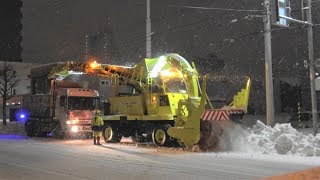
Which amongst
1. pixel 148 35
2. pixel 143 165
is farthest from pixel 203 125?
pixel 148 35

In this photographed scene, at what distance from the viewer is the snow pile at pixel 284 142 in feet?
55.3

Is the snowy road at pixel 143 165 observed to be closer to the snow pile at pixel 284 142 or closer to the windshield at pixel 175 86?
the snow pile at pixel 284 142

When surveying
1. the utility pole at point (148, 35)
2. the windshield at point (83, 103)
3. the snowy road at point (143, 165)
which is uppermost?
the utility pole at point (148, 35)

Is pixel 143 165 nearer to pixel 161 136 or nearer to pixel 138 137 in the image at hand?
pixel 161 136

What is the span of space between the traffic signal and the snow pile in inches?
164

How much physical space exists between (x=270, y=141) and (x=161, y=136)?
4.93 meters

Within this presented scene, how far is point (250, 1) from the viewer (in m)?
28.2

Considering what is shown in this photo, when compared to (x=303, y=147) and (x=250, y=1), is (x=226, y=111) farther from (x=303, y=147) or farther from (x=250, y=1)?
(x=250, y=1)

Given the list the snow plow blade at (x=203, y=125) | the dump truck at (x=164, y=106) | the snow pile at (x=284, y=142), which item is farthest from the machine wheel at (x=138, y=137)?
the snow pile at (x=284, y=142)

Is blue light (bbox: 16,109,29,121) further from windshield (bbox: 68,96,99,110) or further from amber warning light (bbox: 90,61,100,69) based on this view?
Result: amber warning light (bbox: 90,61,100,69)

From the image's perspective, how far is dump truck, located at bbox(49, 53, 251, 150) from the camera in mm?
19453

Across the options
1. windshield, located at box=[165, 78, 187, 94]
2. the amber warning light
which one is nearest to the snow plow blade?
windshield, located at box=[165, 78, 187, 94]

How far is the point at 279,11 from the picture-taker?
55.5 ft

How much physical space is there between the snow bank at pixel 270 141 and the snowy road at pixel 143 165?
3.23ft
